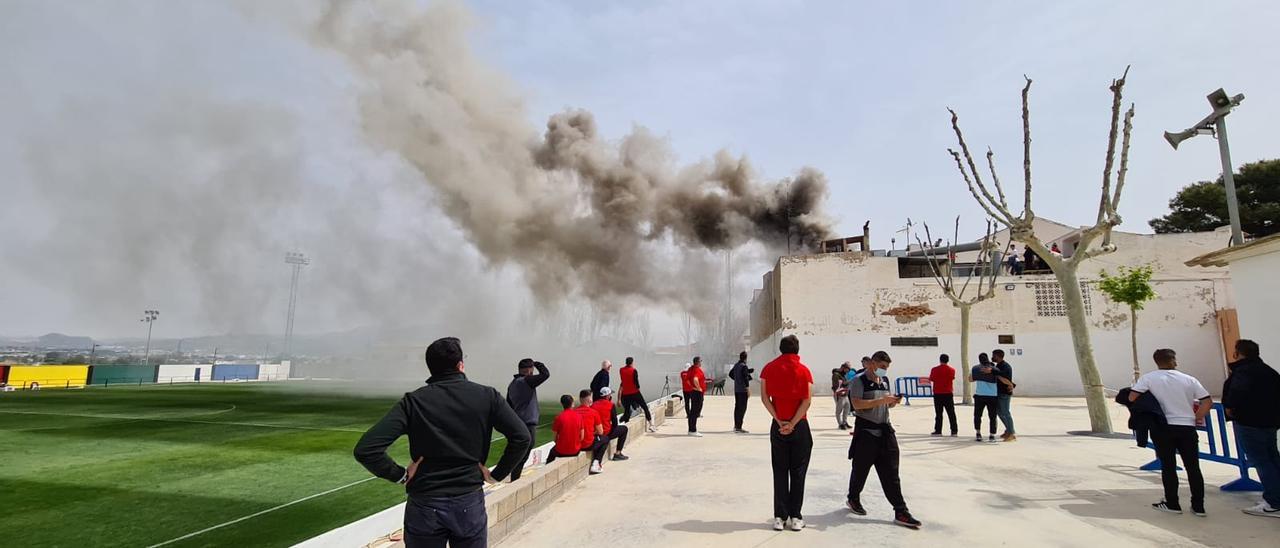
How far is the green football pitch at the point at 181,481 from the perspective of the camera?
5469 mm

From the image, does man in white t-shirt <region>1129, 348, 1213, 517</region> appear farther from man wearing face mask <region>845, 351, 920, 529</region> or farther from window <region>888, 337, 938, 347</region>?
window <region>888, 337, 938, 347</region>

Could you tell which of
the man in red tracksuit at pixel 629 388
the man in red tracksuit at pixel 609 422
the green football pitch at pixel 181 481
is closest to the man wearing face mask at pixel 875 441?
the man in red tracksuit at pixel 609 422

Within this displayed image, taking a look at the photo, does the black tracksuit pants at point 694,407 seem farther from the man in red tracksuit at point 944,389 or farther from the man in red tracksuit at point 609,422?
the man in red tracksuit at point 944,389

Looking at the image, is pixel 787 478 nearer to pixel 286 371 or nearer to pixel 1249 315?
pixel 1249 315

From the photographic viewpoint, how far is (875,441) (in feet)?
14.4

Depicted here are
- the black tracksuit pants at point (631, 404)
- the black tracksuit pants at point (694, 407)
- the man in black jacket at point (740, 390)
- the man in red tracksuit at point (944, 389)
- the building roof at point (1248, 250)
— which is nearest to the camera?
the building roof at point (1248, 250)

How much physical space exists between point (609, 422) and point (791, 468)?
10.4 ft

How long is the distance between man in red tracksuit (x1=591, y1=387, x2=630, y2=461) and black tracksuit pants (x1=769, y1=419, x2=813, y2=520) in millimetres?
2796

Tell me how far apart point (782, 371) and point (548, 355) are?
45.1 metres

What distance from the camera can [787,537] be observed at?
13.4 ft

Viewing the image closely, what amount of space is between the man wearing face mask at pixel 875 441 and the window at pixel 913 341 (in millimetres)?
18805

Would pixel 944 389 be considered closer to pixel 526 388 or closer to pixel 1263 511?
pixel 1263 511

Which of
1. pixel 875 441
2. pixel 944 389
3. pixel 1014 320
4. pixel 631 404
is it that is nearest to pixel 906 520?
pixel 875 441

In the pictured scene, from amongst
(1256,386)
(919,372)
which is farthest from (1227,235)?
(1256,386)
